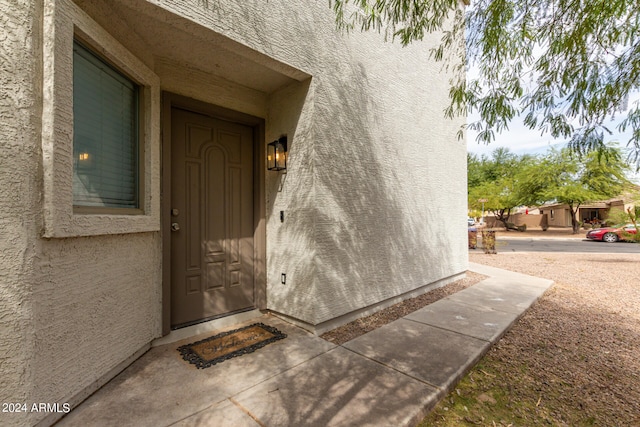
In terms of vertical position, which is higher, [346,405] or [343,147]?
[343,147]

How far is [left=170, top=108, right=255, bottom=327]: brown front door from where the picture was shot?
307cm

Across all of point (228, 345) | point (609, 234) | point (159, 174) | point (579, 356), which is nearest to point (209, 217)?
point (159, 174)

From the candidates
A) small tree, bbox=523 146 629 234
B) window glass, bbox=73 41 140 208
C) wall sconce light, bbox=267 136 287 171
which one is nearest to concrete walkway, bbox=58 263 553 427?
window glass, bbox=73 41 140 208

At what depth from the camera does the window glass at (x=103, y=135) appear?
207cm

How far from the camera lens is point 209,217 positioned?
3.31 meters

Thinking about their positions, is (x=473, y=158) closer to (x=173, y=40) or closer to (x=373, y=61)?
(x=373, y=61)

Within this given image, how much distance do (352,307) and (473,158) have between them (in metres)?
→ 28.4

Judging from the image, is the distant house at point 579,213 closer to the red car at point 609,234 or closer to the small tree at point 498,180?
the small tree at point 498,180

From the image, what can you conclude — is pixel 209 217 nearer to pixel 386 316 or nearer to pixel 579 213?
pixel 386 316

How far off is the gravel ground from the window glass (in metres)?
3.63

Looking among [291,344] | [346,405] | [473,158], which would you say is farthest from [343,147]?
[473,158]

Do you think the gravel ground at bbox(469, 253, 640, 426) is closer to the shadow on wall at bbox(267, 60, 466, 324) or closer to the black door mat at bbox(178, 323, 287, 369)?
the shadow on wall at bbox(267, 60, 466, 324)

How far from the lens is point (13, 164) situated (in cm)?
165

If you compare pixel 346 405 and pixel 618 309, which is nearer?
pixel 346 405
